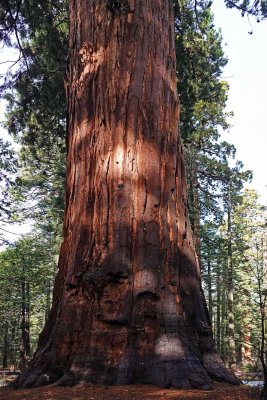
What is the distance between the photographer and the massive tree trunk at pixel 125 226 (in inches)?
140

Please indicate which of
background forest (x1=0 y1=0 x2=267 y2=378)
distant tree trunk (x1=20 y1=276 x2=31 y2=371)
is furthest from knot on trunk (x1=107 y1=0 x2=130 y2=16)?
distant tree trunk (x1=20 y1=276 x2=31 y2=371)

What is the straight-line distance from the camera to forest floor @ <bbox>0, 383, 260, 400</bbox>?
9.45 feet

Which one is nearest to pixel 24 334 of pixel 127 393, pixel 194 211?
pixel 194 211

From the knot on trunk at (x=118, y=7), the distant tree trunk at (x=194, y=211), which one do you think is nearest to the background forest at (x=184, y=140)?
the distant tree trunk at (x=194, y=211)

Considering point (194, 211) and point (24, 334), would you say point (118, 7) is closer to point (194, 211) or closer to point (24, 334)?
→ point (194, 211)

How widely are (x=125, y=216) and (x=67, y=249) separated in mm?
776

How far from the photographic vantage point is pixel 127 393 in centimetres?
300

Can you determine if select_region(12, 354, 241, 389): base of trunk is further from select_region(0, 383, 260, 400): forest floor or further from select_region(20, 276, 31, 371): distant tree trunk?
select_region(20, 276, 31, 371): distant tree trunk

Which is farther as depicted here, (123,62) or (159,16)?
(159,16)

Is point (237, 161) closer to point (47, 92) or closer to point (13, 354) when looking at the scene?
point (47, 92)

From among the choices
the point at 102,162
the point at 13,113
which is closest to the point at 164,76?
the point at 102,162

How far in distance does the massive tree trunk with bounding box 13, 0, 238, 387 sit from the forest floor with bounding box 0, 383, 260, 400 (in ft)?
0.54

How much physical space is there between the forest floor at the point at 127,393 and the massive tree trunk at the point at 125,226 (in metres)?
0.17

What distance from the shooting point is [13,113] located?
13828 millimetres
